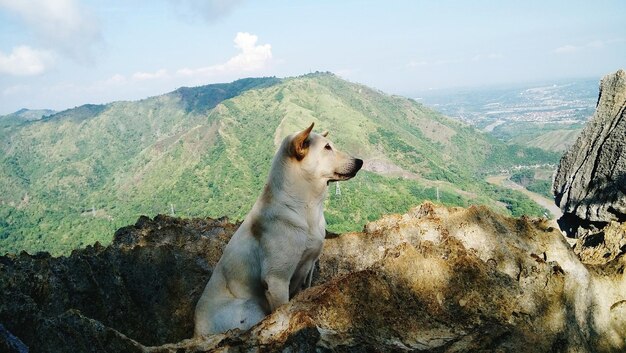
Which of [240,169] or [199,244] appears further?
[240,169]

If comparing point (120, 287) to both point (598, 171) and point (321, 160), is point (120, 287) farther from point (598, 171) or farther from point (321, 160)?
point (598, 171)

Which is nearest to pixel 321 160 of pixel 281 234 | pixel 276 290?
pixel 281 234

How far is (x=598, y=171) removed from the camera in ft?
36.5

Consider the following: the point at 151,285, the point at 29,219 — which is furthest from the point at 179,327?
the point at 29,219

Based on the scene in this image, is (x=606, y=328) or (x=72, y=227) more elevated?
(x=606, y=328)

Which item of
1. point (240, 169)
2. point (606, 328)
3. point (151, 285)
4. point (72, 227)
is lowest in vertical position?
point (72, 227)

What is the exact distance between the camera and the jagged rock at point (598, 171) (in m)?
10.4

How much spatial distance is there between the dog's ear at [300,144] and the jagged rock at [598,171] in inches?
315

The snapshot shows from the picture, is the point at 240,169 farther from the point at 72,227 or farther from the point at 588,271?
the point at 588,271

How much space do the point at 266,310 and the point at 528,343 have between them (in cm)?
316

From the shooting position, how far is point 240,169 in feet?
492

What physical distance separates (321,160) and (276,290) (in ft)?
5.75

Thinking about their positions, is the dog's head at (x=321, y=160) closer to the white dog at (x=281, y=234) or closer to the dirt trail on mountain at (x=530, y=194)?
the white dog at (x=281, y=234)

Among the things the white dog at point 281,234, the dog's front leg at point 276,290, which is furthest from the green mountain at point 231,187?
the dog's front leg at point 276,290
